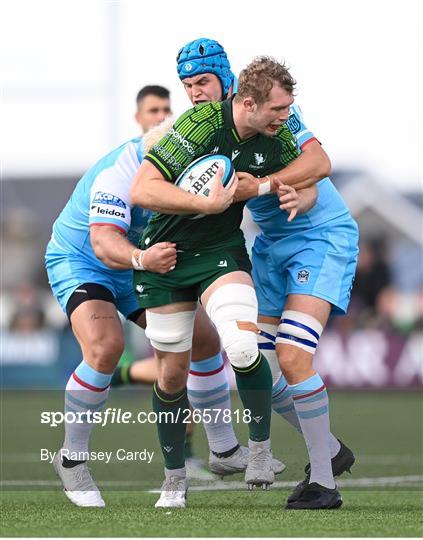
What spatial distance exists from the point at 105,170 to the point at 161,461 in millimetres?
3039

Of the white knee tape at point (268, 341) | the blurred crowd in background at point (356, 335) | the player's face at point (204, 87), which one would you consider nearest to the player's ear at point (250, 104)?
the player's face at point (204, 87)

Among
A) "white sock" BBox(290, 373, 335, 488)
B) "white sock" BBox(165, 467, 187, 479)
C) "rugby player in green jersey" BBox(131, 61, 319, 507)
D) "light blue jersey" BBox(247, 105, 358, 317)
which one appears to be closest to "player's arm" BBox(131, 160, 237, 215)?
"rugby player in green jersey" BBox(131, 61, 319, 507)

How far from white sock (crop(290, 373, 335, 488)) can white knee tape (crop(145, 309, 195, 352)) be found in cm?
59

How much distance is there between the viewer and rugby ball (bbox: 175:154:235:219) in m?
6.35

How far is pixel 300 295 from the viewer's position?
689cm

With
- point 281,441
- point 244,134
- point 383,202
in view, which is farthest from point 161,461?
point 383,202

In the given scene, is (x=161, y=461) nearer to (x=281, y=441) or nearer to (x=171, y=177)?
(x=281, y=441)

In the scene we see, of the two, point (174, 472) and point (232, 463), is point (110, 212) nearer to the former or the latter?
point (174, 472)

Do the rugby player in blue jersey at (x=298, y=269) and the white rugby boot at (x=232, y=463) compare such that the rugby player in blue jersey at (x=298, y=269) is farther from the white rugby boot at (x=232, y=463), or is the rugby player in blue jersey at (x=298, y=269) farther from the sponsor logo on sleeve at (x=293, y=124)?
the white rugby boot at (x=232, y=463)

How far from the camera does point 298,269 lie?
6.96m

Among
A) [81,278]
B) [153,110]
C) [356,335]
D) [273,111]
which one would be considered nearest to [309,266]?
[273,111]

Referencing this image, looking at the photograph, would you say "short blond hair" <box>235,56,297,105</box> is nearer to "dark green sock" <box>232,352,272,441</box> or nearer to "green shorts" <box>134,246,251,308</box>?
"green shorts" <box>134,246,251,308</box>

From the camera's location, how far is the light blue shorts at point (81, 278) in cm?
735

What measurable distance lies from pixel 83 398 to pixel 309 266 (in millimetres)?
1402
